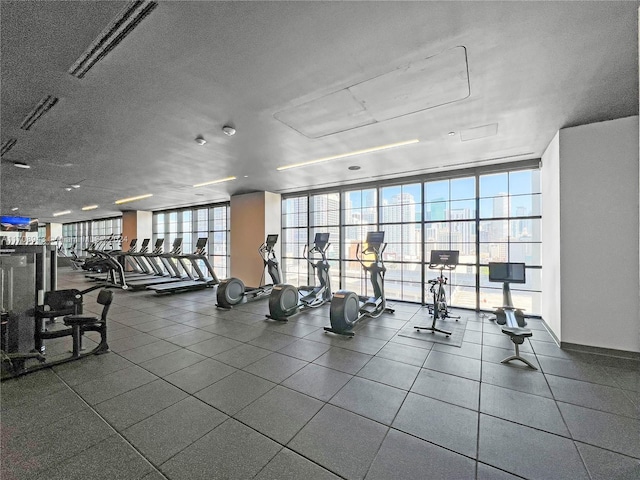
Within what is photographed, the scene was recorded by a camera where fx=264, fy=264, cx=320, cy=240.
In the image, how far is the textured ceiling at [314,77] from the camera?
187cm

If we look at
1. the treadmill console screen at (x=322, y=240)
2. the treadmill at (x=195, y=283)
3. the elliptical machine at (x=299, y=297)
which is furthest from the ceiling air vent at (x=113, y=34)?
the treadmill at (x=195, y=283)

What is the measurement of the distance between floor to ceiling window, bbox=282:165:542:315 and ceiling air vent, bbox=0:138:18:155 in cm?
615

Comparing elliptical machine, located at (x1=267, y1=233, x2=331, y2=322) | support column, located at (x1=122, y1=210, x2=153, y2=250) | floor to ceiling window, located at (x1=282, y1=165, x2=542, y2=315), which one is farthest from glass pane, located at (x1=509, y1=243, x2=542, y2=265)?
support column, located at (x1=122, y1=210, x2=153, y2=250)

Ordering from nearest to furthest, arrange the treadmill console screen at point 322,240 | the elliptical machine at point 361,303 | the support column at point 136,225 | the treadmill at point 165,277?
the elliptical machine at point 361,303, the treadmill console screen at point 322,240, the treadmill at point 165,277, the support column at point 136,225

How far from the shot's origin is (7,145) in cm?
418

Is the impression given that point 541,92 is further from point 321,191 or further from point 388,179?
point 321,191

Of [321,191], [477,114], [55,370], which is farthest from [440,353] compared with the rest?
[321,191]

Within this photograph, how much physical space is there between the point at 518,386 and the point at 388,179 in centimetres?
515

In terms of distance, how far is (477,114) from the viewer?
132 inches

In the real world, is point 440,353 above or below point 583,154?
below

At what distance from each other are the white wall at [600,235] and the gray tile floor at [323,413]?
45 centimetres

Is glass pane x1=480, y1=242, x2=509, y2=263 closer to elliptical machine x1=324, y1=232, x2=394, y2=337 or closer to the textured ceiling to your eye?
the textured ceiling

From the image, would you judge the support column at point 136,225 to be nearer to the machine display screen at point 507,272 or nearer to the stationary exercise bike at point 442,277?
the stationary exercise bike at point 442,277

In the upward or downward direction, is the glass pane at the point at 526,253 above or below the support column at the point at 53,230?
below
